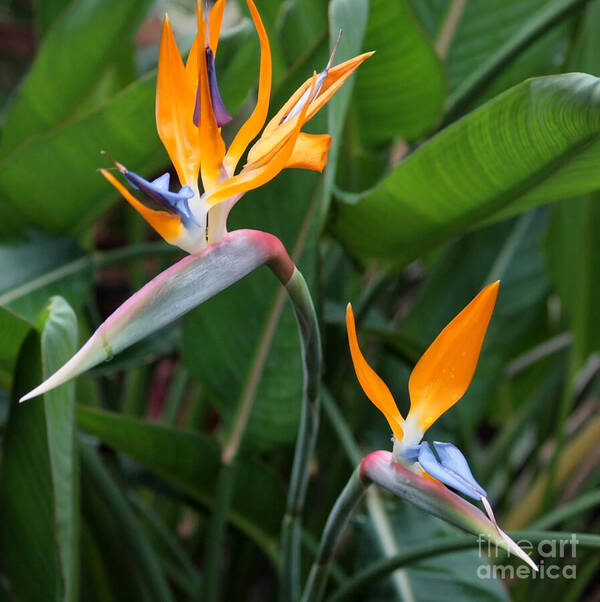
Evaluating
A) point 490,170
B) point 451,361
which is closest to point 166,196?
point 451,361

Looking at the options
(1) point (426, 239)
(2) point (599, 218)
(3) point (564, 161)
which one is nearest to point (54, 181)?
(1) point (426, 239)

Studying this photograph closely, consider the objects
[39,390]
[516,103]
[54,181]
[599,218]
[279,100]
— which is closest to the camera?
[39,390]

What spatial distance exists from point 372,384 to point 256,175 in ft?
0.30

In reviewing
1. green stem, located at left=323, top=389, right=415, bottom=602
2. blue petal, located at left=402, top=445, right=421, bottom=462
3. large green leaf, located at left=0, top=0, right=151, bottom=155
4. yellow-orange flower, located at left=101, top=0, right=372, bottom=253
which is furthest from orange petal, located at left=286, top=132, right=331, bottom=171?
large green leaf, located at left=0, top=0, right=151, bottom=155

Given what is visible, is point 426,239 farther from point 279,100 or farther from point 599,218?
point 599,218

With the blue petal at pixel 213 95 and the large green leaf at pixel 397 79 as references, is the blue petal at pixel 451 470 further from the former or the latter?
the large green leaf at pixel 397 79

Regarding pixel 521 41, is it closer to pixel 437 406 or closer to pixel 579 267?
pixel 579 267

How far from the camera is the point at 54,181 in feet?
2.05

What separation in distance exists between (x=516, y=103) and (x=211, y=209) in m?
0.19

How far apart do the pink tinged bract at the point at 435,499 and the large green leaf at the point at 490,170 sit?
0.18m

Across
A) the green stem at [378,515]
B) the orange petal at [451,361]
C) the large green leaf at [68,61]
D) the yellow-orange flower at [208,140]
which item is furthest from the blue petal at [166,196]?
the large green leaf at [68,61]

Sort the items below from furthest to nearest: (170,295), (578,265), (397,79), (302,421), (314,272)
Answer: (578,265) → (397,79) → (314,272) → (302,421) → (170,295)

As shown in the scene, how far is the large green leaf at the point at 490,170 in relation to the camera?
34 cm

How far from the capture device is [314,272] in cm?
52
